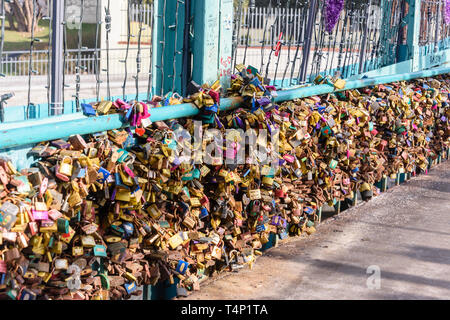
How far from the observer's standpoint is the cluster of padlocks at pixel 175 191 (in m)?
2.99

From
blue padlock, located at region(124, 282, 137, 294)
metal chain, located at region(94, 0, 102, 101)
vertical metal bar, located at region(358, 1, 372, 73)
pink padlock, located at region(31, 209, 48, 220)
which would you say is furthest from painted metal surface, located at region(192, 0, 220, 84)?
vertical metal bar, located at region(358, 1, 372, 73)

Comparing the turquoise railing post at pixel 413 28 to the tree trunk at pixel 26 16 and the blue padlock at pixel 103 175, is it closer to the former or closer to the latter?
the tree trunk at pixel 26 16

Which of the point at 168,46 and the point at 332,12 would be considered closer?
the point at 168,46

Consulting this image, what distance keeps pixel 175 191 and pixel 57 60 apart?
97 cm

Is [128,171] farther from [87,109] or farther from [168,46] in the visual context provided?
[168,46]

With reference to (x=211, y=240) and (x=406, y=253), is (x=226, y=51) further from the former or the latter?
(x=406, y=253)

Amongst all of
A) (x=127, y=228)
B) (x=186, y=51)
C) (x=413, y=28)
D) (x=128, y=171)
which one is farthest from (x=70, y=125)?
(x=413, y=28)

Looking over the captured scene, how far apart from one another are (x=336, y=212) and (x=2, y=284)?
158 inches

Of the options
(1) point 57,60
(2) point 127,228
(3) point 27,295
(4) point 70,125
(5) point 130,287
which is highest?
(1) point 57,60

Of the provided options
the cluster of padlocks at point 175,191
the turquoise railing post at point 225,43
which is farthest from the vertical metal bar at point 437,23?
the turquoise railing post at point 225,43

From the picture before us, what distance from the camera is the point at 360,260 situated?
4930 mm

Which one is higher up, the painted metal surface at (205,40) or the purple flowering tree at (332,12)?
the purple flowering tree at (332,12)

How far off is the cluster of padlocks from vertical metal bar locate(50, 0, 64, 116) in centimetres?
25

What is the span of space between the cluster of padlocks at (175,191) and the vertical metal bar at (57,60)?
25 cm
